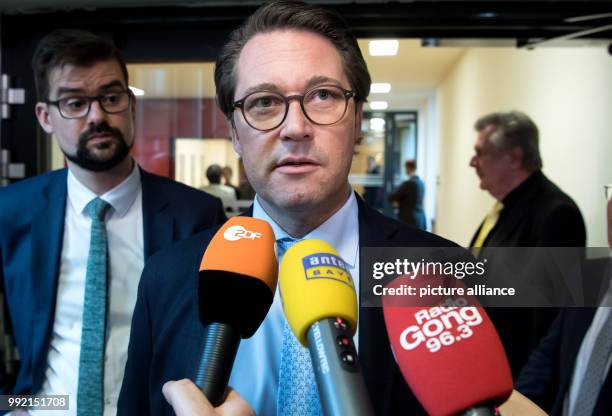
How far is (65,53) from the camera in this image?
1346mm

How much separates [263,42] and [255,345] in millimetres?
542

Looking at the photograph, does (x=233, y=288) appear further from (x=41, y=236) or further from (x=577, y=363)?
(x=577, y=363)

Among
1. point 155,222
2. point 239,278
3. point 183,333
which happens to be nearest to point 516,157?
point 155,222

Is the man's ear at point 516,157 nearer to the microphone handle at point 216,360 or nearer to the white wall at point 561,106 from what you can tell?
the white wall at point 561,106

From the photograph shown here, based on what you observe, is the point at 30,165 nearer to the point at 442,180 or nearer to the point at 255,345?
the point at 255,345

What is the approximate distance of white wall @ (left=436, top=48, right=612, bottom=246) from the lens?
6.65 ft

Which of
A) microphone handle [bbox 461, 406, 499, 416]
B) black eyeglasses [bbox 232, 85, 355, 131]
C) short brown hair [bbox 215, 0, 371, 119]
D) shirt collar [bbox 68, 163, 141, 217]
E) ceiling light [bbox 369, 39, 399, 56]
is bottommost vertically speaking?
microphone handle [bbox 461, 406, 499, 416]

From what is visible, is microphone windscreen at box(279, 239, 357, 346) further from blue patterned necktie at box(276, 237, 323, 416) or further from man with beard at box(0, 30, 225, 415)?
man with beard at box(0, 30, 225, 415)

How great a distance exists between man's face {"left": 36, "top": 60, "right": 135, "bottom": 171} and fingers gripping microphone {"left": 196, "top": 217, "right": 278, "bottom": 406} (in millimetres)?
766

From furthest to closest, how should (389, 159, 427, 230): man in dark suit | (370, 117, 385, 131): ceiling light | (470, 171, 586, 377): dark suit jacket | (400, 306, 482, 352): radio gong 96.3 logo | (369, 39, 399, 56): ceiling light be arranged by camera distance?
(389, 159, 427, 230): man in dark suit → (370, 117, 385, 131): ceiling light → (369, 39, 399, 56): ceiling light → (470, 171, 586, 377): dark suit jacket → (400, 306, 482, 352): radio gong 96.3 logo

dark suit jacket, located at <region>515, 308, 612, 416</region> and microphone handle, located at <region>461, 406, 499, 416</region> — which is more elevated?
microphone handle, located at <region>461, 406, 499, 416</region>

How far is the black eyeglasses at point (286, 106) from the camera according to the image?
0.85m

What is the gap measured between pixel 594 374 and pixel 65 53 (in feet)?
5.06

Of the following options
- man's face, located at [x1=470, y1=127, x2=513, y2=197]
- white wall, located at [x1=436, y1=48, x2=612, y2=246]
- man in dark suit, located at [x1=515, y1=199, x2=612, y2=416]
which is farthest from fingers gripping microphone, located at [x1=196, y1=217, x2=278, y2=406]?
man's face, located at [x1=470, y1=127, x2=513, y2=197]
